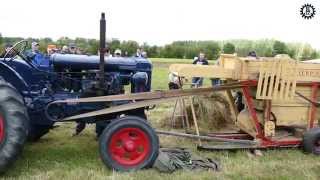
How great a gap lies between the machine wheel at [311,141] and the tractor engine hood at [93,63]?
225 centimetres

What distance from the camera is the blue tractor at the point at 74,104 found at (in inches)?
219

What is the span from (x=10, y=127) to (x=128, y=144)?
1.31 meters

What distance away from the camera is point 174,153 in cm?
656

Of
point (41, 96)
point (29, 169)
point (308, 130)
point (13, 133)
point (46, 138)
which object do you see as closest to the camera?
point (13, 133)

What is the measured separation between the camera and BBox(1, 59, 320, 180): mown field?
5699 mm

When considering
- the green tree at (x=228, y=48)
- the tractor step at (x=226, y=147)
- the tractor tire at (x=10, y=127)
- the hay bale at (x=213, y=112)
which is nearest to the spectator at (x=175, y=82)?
the hay bale at (x=213, y=112)

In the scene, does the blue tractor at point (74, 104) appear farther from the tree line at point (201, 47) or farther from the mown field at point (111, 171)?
the tree line at point (201, 47)

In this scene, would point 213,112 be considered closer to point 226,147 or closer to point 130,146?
point 226,147

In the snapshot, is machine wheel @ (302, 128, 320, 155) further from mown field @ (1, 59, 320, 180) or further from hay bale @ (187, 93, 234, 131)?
hay bale @ (187, 93, 234, 131)

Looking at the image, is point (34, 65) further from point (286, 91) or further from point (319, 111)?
point (319, 111)

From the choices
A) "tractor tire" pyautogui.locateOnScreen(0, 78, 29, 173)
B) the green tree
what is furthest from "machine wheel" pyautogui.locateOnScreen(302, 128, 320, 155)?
the green tree

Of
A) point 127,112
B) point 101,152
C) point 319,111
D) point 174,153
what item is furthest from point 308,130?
point 101,152

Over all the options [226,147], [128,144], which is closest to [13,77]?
[128,144]

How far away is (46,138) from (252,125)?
298 centimetres
